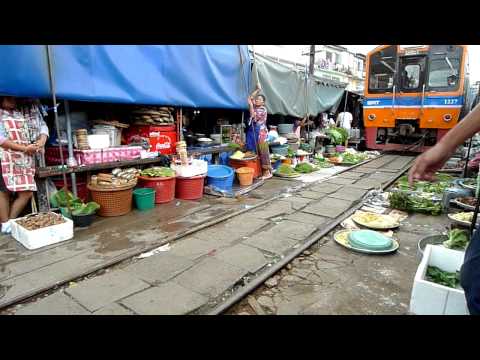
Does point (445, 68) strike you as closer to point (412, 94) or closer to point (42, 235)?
point (412, 94)

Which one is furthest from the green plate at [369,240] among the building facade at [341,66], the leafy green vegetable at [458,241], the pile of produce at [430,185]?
the building facade at [341,66]

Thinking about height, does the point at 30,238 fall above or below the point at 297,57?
below

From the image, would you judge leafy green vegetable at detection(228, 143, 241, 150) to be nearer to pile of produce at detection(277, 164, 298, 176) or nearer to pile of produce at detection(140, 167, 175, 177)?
pile of produce at detection(277, 164, 298, 176)

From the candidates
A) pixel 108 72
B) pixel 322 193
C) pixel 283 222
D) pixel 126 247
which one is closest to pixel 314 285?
pixel 283 222

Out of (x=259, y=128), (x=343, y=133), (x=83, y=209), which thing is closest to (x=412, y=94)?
(x=343, y=133)

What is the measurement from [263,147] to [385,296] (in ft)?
18.8

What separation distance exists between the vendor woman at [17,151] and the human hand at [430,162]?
4.76m

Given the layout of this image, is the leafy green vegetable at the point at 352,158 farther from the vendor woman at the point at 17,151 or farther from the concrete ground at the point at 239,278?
the vendor woman at the point at 17,151

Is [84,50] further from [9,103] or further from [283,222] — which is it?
[283,222]

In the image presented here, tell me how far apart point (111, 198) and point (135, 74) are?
2262 millimetres

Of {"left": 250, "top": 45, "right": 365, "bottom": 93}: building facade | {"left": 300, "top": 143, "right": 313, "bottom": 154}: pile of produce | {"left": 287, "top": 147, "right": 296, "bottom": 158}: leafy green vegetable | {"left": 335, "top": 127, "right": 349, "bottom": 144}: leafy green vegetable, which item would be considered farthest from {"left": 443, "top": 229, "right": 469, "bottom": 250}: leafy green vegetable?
{"left": 250, "top": 45, "right": 365, "bottom": 93}: building facade

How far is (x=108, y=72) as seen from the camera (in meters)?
5.04

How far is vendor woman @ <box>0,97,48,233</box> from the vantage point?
4176mm

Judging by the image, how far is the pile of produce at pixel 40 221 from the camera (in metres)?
4.02
